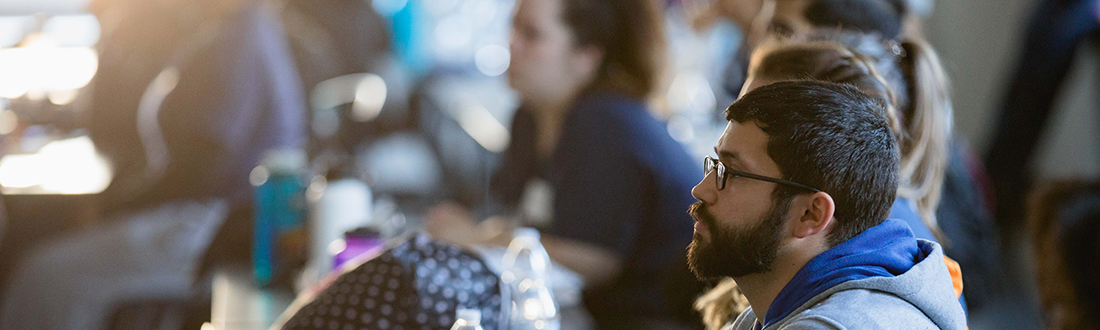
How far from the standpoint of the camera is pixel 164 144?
2027 millimetres

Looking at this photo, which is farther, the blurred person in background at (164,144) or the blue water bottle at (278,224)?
the blurred person in background at (164,144)

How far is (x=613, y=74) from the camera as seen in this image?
1604mm

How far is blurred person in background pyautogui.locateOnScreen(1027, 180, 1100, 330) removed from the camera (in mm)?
1478

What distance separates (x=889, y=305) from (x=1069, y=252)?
1208 millimetres

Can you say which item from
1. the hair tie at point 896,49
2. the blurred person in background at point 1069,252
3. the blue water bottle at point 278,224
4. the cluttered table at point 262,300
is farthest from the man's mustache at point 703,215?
the blurred person in background at point 1069,252

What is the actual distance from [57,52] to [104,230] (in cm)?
63

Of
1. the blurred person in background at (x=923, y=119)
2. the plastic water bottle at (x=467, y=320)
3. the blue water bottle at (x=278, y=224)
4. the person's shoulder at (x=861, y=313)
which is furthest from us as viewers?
the blue water bottle at (x=278, y=224)

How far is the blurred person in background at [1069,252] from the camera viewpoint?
1478mm

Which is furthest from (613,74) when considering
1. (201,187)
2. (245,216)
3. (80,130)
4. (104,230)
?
(80,130)

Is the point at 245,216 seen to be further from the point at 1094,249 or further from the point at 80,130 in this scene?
the point at 1094,249

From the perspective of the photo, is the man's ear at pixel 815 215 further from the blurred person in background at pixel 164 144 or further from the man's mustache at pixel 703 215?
the blurred person in background at pixel 164 144

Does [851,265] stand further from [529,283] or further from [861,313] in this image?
[529,283]

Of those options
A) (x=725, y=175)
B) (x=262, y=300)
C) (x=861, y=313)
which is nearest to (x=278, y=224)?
(x=262, y=300)

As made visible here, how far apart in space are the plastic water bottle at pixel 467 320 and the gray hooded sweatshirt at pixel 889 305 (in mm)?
323
